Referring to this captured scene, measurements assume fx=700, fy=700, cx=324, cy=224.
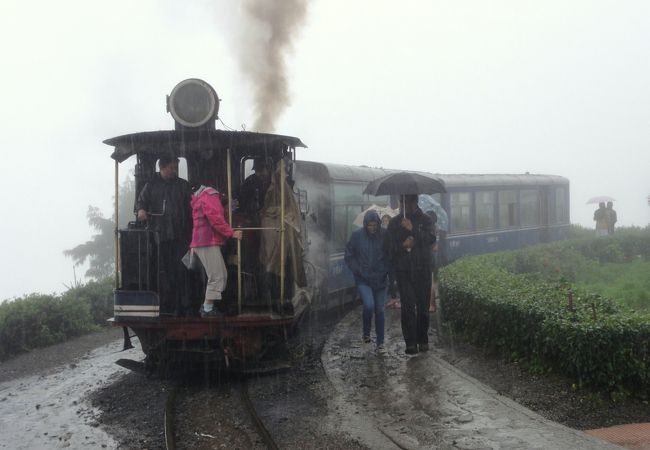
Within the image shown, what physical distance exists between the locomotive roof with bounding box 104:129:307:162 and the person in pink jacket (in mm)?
657

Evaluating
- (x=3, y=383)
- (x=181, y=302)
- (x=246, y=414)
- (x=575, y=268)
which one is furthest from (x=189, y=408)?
(x=575, y=268)

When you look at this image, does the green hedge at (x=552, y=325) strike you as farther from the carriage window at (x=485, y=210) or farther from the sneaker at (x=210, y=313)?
the carriage window at (x=485, y=210)

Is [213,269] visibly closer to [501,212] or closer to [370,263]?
[370,263]

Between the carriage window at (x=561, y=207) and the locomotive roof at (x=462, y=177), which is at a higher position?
the locomotive roof at (x=462, y=177)

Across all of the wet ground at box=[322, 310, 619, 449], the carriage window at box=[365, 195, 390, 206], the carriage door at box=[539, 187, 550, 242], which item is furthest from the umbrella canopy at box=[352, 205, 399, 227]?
the carriage door at box=[539, 187, 550, 242]

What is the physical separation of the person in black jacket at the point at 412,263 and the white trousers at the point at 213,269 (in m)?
2.37

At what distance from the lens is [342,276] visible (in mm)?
13594

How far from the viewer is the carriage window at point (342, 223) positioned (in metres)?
13.1

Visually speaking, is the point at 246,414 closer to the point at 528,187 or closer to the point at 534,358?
the point at 534,358

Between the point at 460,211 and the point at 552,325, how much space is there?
12784 millimetres

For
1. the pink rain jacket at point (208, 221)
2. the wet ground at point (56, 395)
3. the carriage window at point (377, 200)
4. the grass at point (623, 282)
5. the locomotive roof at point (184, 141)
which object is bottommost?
the wet ground at point (56, 395)

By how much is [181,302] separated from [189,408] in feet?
5.00

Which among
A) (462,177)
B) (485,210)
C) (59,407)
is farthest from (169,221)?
(485,210)

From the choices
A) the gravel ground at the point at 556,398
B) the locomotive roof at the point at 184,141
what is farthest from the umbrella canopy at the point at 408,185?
the gravel ground at the point at 556,398
